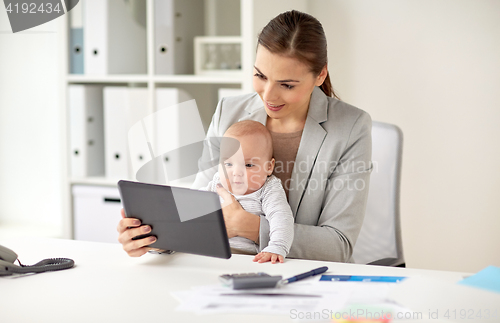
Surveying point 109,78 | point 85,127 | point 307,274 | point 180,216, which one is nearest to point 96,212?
point 85,127

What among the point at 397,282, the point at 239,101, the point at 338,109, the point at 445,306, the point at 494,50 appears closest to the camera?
the point at 445,306

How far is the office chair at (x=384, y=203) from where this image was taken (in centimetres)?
152

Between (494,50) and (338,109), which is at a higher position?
(494,50)

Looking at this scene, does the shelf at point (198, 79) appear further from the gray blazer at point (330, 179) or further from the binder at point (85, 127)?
the gray blazer at point (330, 179)

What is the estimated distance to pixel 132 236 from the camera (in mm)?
1074

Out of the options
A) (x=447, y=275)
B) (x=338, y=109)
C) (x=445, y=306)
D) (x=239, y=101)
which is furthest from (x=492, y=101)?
(x=445, y=306)

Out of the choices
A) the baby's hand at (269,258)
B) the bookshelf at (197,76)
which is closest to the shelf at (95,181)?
the bookshelf at (197,76)

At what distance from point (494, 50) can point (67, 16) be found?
1867 millimetres

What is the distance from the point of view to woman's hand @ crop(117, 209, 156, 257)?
1071 millimetres

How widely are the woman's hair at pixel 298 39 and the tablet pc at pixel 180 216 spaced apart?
0.52 metres

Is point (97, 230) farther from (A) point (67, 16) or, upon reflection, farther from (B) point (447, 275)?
(B) point (447, 275)

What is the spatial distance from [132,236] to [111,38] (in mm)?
1379

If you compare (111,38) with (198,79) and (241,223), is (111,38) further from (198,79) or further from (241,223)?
(241,223)

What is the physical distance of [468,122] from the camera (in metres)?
2.17
